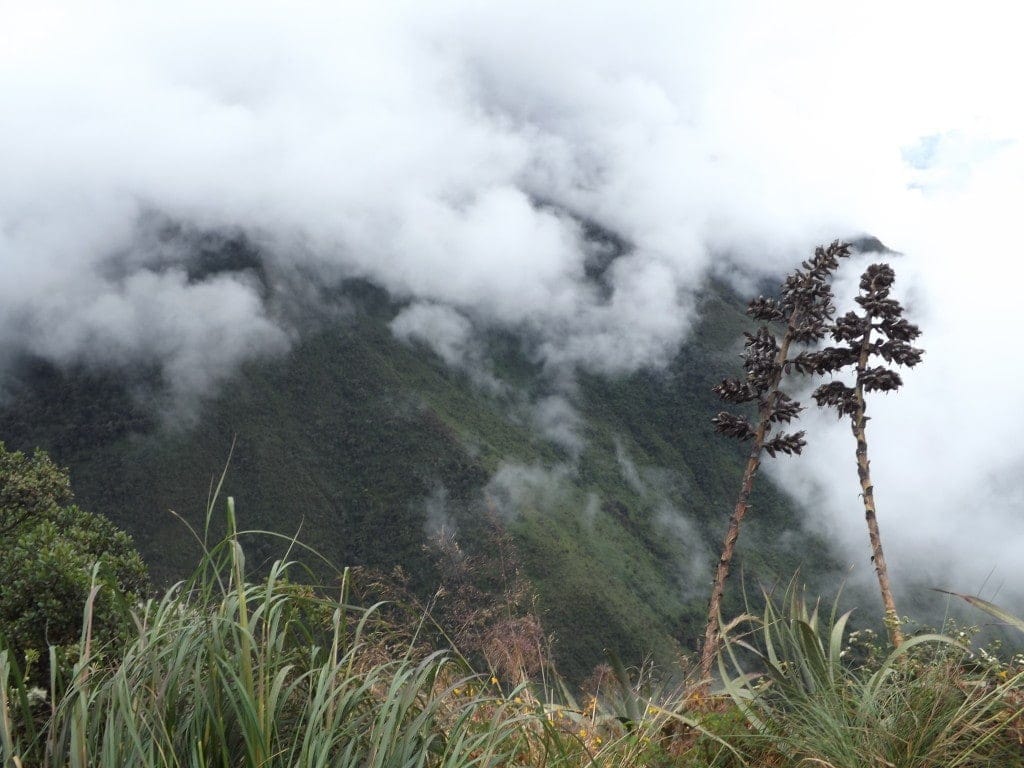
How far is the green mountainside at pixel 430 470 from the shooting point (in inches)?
3615

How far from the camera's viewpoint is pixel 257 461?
11425 centimetres

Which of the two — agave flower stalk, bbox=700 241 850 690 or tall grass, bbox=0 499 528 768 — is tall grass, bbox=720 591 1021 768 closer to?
tall grass, bbox=0 499 528 768

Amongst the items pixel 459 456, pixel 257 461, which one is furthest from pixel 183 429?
pixel 459 456

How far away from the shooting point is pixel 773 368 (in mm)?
7035

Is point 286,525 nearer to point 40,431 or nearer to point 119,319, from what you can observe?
point 40,431

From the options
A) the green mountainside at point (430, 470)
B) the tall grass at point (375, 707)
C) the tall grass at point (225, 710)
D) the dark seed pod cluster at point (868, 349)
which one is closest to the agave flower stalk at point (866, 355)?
the dark seed pod cluster at point (868, 349)

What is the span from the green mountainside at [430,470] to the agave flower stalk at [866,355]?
212ft

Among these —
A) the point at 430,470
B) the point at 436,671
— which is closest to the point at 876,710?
the point at 436,671

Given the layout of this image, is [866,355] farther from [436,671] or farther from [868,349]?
[436,671]

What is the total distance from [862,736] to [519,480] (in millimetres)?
117938

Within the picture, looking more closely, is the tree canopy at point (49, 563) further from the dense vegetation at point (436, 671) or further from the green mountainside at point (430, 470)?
the green mountainside at point (430, 470)

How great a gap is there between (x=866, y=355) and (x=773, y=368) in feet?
4.71

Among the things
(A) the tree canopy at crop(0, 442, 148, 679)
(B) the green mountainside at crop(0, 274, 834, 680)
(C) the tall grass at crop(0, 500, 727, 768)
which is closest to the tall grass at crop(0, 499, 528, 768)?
(C) the tall grass at crop(0, 500, 727, 768)

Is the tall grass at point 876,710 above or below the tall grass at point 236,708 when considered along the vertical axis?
above
